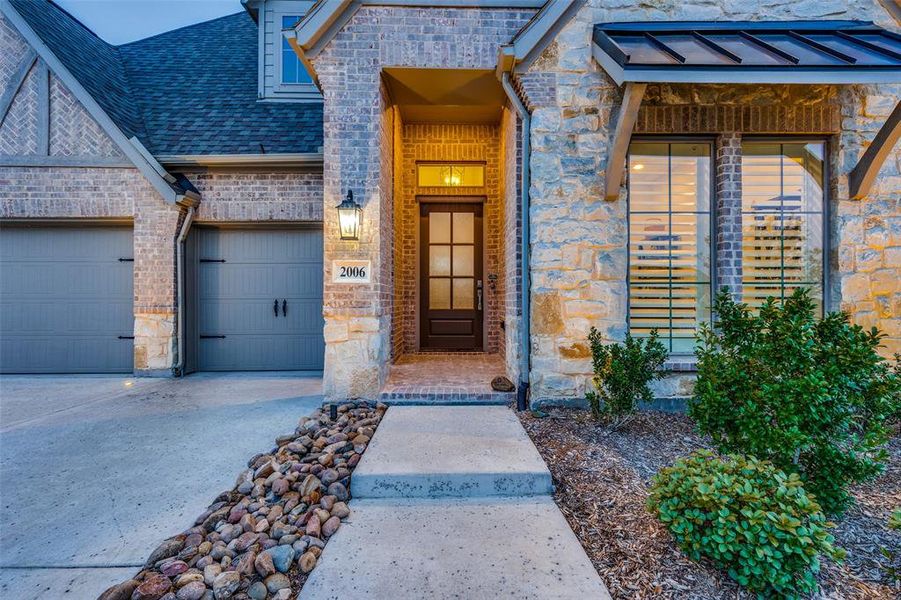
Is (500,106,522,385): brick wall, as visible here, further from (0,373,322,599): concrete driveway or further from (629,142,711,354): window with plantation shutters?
(0,373,322,599): concrete driveway

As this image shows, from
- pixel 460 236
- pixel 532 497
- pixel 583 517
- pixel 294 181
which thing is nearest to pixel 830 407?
pixel 583 517

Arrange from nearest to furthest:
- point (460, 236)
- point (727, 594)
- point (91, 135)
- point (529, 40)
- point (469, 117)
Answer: point (727, 594) < point (529, 40) < point (91, 135) < point (469, 117) < point (460, 236)

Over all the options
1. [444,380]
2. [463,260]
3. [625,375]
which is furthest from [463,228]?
[625,375]

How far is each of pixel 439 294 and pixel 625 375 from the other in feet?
10.7

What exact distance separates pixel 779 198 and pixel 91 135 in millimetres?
7727

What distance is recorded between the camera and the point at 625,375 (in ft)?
10.6

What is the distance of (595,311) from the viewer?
12.3 ft

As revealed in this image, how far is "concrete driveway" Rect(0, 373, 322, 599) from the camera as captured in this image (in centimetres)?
188

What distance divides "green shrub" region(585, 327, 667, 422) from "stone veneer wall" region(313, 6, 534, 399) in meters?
2.00

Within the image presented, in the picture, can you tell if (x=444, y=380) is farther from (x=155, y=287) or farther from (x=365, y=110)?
(x=155, y=287)

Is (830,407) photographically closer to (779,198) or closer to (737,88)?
(779,198)

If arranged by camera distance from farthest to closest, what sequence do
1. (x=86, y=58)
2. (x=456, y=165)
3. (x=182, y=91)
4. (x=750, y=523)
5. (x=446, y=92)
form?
(x=182, y=91), (x=456, y=165), (x=86, y=58), (x=446, y=92), (x=750, y=523)

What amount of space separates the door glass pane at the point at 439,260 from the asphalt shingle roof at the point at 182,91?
2.10m

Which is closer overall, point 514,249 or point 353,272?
point 353,272
